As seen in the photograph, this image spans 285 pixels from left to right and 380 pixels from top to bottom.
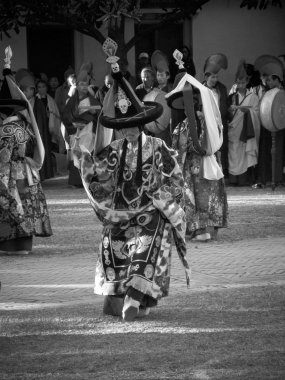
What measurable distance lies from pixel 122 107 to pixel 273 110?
9378mm

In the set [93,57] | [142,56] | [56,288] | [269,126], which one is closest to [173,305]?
[56,288]

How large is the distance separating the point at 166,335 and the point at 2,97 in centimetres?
475

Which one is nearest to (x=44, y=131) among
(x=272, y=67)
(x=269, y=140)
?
(x=269, y=140)

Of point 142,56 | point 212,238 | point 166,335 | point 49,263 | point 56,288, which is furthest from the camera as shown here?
point 142,56

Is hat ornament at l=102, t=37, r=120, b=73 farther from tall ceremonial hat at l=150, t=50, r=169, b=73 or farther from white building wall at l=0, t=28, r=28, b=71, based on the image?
white building wall at l=0, t=28, r=28, b=71

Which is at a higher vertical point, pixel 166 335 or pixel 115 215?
pixel 115 215

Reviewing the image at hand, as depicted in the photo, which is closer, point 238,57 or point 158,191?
point 158,191

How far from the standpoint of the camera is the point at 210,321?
834 centimetres

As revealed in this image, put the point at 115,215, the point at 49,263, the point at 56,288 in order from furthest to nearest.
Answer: the point at 49,263
the point at 56,288
the point at 115,215

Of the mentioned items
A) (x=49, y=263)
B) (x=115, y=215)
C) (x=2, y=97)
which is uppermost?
(x=2, y=97)

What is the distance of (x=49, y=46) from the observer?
23953mm

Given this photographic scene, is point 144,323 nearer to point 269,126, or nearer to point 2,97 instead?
point 2,97

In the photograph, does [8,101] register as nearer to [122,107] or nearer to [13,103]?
[13,103]

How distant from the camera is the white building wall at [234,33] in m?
23.7
